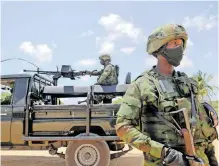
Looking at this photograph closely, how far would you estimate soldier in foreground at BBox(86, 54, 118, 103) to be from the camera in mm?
6961

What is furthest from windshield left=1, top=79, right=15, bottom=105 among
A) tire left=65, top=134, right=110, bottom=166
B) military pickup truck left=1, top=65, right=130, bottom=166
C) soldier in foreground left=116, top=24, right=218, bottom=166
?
soldier in foreground left=116, top=24, right=218, bottom=166

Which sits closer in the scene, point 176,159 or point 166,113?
point 176,159

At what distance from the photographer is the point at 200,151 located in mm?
1976

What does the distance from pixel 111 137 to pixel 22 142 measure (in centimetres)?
167

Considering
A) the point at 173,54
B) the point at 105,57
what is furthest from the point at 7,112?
the point at 173,54

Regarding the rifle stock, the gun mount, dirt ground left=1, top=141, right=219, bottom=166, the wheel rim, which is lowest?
dirt ground left=1, top=141, right=219, bottom=166

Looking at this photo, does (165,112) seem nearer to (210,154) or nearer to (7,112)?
(210,154)

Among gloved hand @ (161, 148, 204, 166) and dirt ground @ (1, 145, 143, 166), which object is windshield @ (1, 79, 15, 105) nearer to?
dirt ground @ (1, 145, 143, 166)

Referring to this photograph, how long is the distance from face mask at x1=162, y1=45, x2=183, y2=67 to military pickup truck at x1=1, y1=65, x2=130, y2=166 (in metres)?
4.16

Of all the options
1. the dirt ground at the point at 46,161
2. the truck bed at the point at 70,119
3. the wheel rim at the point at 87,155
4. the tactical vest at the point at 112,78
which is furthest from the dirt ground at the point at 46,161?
the tactical vest at the point at 112,78

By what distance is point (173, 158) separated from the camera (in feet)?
5.52

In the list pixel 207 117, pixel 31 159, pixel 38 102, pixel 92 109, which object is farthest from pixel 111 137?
pixel 207 117

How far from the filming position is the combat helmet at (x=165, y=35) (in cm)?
196

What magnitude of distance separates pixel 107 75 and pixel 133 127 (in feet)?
17.0
